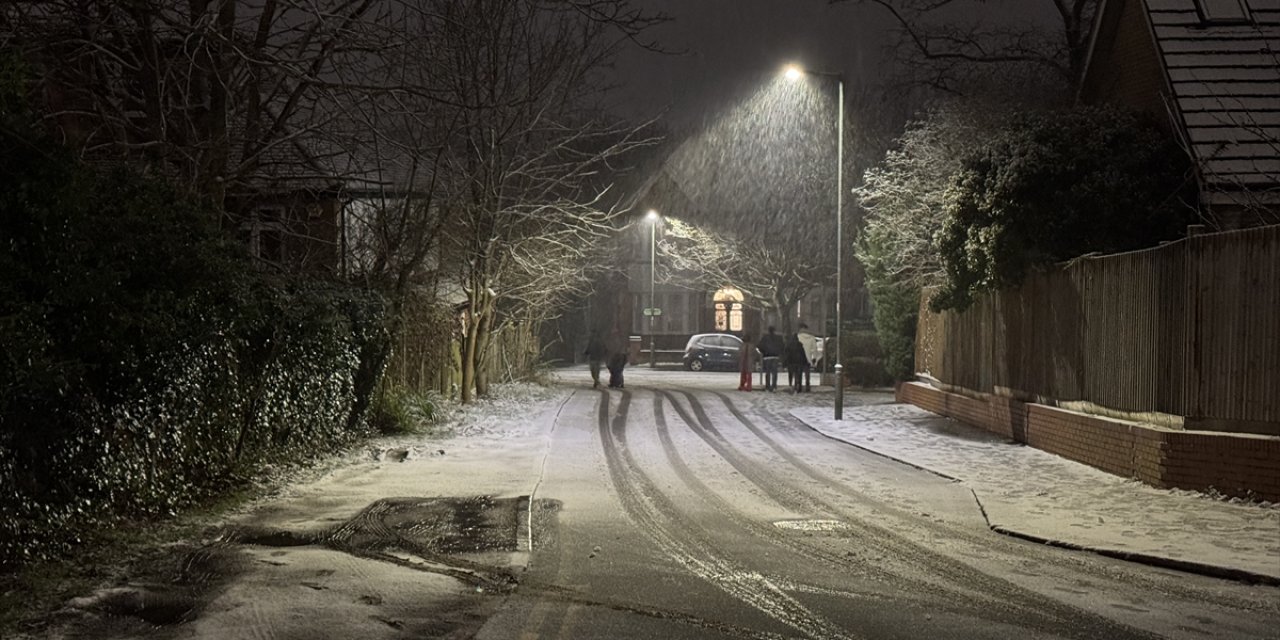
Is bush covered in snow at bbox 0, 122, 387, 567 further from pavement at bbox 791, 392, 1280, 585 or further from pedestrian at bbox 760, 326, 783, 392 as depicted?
pedestrian at bbox 760, 326, 783, 392

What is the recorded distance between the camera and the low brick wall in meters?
11.1

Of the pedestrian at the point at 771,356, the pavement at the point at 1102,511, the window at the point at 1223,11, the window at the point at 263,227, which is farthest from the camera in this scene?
the pedestrian at the point at 771,356

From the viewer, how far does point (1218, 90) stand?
1673 cm

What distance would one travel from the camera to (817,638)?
646 centimetres

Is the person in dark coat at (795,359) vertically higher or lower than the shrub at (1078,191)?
lower

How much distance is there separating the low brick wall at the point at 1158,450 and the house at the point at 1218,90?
3.57m

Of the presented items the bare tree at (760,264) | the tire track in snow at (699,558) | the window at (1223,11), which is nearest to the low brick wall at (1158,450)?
the tire track in snow at (699,558)

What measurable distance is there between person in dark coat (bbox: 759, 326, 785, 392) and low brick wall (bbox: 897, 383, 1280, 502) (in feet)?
44.6

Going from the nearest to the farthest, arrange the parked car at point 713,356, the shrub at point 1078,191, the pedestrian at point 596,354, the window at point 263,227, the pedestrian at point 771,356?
1. the shrub at point 1078,191
2. the window at point 263,227
3. the pedestrian at point 771,356
4. the pedestrian at point 596,354
5. the parked car at point 713,356

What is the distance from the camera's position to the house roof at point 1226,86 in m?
15.7

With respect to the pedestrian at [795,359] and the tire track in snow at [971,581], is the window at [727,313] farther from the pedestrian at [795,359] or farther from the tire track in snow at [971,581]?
the tire track in snow at [971,581]

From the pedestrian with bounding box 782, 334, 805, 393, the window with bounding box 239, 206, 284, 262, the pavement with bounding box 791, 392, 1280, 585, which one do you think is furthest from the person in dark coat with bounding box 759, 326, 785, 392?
the window with bounding box 239, 206, 284, 262

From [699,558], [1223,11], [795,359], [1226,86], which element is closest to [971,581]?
[699,558]

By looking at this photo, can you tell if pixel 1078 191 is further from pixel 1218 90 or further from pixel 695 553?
pixel 695 553
